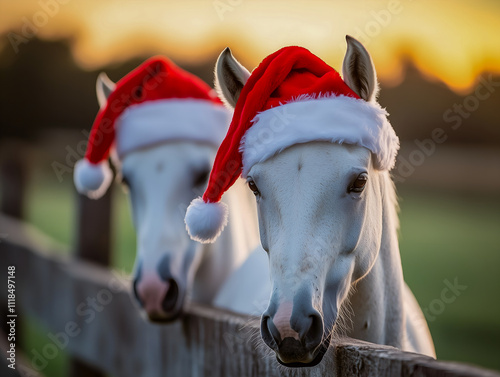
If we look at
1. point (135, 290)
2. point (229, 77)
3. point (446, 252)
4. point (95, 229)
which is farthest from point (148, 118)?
point (446, 252)

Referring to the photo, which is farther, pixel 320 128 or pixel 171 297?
pixel 171 297

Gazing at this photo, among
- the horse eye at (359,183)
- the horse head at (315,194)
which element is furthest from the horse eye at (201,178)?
the horse eye at (359,183)

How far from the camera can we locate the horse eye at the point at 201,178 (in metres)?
2.56

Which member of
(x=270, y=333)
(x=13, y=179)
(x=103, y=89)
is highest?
(x=103, y=89)

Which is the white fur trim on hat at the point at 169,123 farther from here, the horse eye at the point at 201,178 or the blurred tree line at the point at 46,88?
the blurred tree line at the point at 46,88

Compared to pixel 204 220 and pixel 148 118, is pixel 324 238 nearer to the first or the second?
pixel 204 220

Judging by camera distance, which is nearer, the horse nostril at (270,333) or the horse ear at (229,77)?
the horse nostril at (270,333)

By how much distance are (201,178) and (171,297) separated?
Answer: 0.55m

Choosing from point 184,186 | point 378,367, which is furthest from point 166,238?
point 378,367

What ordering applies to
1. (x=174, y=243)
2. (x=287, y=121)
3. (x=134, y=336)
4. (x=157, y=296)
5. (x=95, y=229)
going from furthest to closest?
1. (x=95, y=229)
2. (x=134, y=336)
3. (x=174, y=243)
4. (x=157, y=296)
5. (x=287, y=121)

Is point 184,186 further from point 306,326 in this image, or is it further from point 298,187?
point 306,326

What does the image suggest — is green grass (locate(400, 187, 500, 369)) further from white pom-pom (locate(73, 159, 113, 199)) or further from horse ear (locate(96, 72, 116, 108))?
horse ear (locate(96, 72, 116, 108))

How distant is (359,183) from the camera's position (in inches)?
62.0

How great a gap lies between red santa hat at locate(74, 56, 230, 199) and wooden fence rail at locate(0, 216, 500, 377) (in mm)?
568
